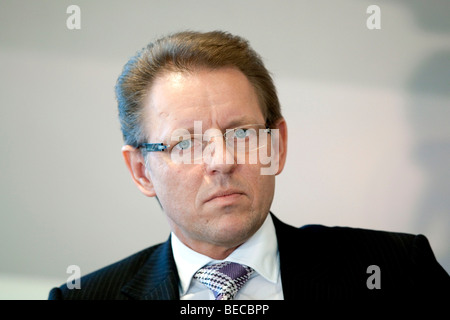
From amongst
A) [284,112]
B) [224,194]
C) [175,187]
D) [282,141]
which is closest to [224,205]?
[224,194]

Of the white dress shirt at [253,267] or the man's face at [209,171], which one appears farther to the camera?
the white dress shirt at [253,267]

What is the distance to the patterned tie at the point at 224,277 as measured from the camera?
73.0 inches

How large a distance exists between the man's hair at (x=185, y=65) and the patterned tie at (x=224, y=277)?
1.74 feet

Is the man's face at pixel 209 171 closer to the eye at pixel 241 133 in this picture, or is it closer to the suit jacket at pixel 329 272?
the eye at pixel 241 133

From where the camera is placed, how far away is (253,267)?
74.4 inches

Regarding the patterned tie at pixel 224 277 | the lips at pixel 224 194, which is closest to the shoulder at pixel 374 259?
the patterned tie at pixel 224 277

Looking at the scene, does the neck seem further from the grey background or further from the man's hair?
the grey background

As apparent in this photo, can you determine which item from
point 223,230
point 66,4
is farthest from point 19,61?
point 223,230

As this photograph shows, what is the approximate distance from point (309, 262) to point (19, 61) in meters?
1.79

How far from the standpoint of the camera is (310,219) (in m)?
2.80

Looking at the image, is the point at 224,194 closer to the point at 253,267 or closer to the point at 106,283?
the point at 253,267

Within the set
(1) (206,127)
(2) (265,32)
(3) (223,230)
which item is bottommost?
(3) (223,230)

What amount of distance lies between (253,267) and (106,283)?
567 mm
